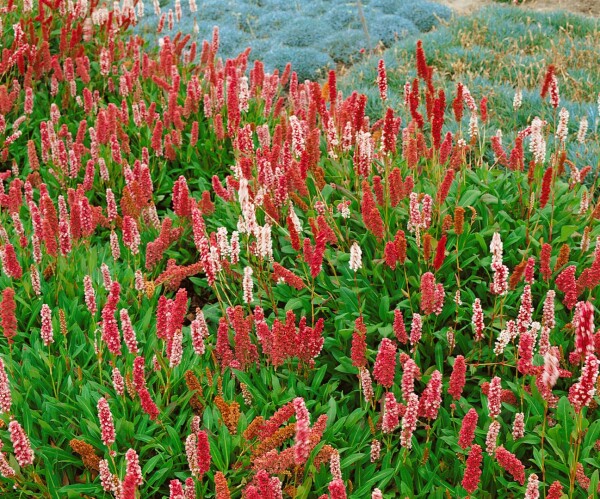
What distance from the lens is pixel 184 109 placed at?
572 cm

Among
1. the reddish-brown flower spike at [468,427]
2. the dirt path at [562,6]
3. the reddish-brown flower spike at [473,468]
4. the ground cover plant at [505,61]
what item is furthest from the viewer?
the dirt path at [562,6]

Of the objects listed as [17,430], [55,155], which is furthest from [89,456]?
[55,155]

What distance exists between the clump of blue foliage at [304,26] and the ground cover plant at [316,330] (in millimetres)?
4465

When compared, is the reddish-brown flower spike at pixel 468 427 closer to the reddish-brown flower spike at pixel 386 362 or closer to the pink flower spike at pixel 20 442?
the reddish-brown flower spike at pixel 386 362

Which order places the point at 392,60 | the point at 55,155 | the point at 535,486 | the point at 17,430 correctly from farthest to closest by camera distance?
the point at 392,60
the point at 55,155
the point at 17,430
the point at 535,486

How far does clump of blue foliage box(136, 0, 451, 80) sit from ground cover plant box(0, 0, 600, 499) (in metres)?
4.47

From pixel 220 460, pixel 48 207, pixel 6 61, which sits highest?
pixel 6 61

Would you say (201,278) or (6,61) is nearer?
(201,278)

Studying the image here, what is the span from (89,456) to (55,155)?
112 inches

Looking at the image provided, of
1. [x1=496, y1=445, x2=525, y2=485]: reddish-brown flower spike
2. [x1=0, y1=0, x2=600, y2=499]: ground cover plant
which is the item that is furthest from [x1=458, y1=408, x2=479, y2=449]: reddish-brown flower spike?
[x1=496, y1=445, x2=525, y2=485]: reddish-brown flower spike

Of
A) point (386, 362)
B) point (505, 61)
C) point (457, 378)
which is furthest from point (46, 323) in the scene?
point (505, 61)

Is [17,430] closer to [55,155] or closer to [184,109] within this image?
[55,155]

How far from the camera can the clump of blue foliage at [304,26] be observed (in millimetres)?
9469

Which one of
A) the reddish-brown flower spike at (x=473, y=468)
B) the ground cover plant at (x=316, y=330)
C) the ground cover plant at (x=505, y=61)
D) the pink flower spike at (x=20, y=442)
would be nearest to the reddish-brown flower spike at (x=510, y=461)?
the ground cover plant at (x=316, y=330)
